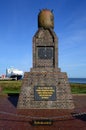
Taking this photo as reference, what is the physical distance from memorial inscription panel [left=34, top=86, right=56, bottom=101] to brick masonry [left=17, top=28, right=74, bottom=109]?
0.16m

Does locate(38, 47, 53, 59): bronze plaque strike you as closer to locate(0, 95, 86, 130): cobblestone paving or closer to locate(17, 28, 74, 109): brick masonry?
locate(17, 28, 74, 109): brick masonry

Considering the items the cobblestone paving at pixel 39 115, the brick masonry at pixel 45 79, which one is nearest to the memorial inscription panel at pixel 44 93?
the brick masonry at pixel 45 79

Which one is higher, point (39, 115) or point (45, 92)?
point (45, 92)

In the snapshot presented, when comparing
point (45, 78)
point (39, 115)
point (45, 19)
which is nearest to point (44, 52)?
point (45, 78)

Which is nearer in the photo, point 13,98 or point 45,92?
point 45,92

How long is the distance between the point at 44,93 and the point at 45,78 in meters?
1.15

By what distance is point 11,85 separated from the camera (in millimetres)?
35562

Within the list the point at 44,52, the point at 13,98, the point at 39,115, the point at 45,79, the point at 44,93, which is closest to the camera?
the point at 39,115

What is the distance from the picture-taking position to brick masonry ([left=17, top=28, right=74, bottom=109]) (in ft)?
55.5

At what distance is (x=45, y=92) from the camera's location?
17.1m

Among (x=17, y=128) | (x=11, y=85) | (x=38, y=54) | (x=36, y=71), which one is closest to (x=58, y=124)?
(x=17, y=128)

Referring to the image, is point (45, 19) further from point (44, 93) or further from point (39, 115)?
point (39, 115)

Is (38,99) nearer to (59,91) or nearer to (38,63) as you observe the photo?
(59,91)

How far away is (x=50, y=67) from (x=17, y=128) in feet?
24.9
